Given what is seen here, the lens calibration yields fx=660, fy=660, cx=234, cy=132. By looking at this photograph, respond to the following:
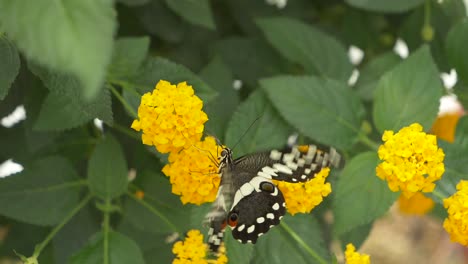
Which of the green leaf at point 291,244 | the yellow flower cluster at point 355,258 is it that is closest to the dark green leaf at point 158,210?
the green leaf at point 291,244

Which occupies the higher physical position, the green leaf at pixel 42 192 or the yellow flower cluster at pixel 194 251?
the green leaf at pixel 42 192

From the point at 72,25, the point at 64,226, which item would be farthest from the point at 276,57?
the point at 72,25

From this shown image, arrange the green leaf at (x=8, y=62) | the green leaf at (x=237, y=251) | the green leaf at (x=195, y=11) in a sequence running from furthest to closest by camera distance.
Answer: the green leaf at (x=195, y=11)
the green leaf at (x=237, y=251)
the green leaf at (x=8, y=62)

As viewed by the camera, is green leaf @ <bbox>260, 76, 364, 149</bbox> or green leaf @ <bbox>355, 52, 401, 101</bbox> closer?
green leaf @ <bbox>260, 76, 364, 149</bbox>

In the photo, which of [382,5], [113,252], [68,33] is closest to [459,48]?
[382,5]

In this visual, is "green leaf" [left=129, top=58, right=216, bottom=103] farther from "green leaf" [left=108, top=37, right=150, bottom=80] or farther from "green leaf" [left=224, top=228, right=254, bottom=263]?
"green leaf" [left=224, top=228, right=254, bottom=263]

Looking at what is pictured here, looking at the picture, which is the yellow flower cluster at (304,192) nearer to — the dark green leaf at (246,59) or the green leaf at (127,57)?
the green leaf at (127,57)

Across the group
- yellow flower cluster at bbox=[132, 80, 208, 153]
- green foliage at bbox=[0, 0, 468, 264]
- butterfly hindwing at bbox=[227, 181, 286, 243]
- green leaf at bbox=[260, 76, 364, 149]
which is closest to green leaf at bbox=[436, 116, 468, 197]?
green foliage at bbox=[0, 0, 468, 264]
